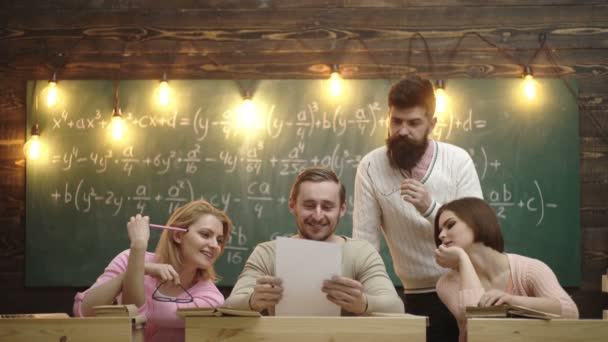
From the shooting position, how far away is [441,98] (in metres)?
4.32

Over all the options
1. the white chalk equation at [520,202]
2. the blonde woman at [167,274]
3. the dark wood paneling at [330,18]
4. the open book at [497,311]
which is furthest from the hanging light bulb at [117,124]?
the open book at [497,311]

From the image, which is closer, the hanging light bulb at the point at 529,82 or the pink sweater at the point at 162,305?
the pink sweater at the point at 162,305

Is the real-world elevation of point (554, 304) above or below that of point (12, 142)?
below

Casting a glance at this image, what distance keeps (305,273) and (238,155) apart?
234cm

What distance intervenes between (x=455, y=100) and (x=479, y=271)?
1.94 m

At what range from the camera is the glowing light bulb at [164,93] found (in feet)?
14.6

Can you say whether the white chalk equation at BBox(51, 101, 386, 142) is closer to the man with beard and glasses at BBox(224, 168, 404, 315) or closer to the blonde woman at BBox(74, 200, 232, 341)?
the blonde woman at BBox(74, 200, 232, 341)

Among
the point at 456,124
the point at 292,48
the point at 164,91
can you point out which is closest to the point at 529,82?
the point at 456,124

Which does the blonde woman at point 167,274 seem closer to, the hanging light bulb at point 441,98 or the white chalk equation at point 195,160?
the white chalk equation at point 195,160

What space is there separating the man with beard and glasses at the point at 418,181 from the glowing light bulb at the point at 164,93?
1.79 m

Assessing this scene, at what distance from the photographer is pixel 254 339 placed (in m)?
1.95

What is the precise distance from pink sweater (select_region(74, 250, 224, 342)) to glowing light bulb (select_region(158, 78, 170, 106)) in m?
1.83

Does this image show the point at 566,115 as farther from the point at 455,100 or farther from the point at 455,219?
the point at 455,219

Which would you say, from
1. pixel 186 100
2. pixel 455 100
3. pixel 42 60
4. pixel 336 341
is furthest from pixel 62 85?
pixel 336 341
